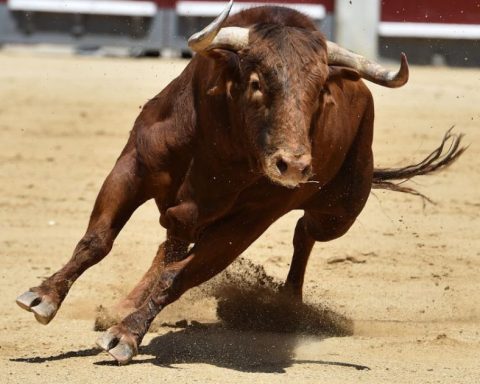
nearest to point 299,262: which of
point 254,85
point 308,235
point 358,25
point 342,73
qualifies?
point 308,235

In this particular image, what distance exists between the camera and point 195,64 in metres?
4.99

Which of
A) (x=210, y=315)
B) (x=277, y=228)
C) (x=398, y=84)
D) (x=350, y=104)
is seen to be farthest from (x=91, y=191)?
(x=398, y=84)

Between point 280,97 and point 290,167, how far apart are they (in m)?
0.27

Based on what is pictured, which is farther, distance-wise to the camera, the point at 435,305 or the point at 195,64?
the point at 435,305

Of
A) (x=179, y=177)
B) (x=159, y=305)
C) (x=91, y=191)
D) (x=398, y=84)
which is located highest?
(x=398, y=84)

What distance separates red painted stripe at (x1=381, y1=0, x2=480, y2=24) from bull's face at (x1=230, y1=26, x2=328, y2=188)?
8.22 m

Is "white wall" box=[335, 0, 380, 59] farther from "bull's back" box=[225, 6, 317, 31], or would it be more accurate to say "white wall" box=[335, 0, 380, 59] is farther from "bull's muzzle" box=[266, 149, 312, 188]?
"bull's muzzle" box=[266, 149, 312, 188]

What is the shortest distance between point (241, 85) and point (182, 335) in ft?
3.79

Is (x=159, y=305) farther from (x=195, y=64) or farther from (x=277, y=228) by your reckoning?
(x=277, y=228)

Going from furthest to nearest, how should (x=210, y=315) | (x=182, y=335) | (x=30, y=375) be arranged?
(x=210, y=315)
(x=182, y=335)
(x=30, y=375)

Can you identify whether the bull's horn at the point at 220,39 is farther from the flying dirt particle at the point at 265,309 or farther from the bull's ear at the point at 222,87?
the flying dirt particle at the point at 265,309

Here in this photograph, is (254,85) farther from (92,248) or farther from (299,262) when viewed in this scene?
(299,262)

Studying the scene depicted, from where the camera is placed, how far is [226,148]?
4.78m

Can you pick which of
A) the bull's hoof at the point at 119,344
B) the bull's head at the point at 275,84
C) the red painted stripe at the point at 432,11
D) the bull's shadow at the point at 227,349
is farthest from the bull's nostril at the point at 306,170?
the red painted stripe at the point at 432,11
